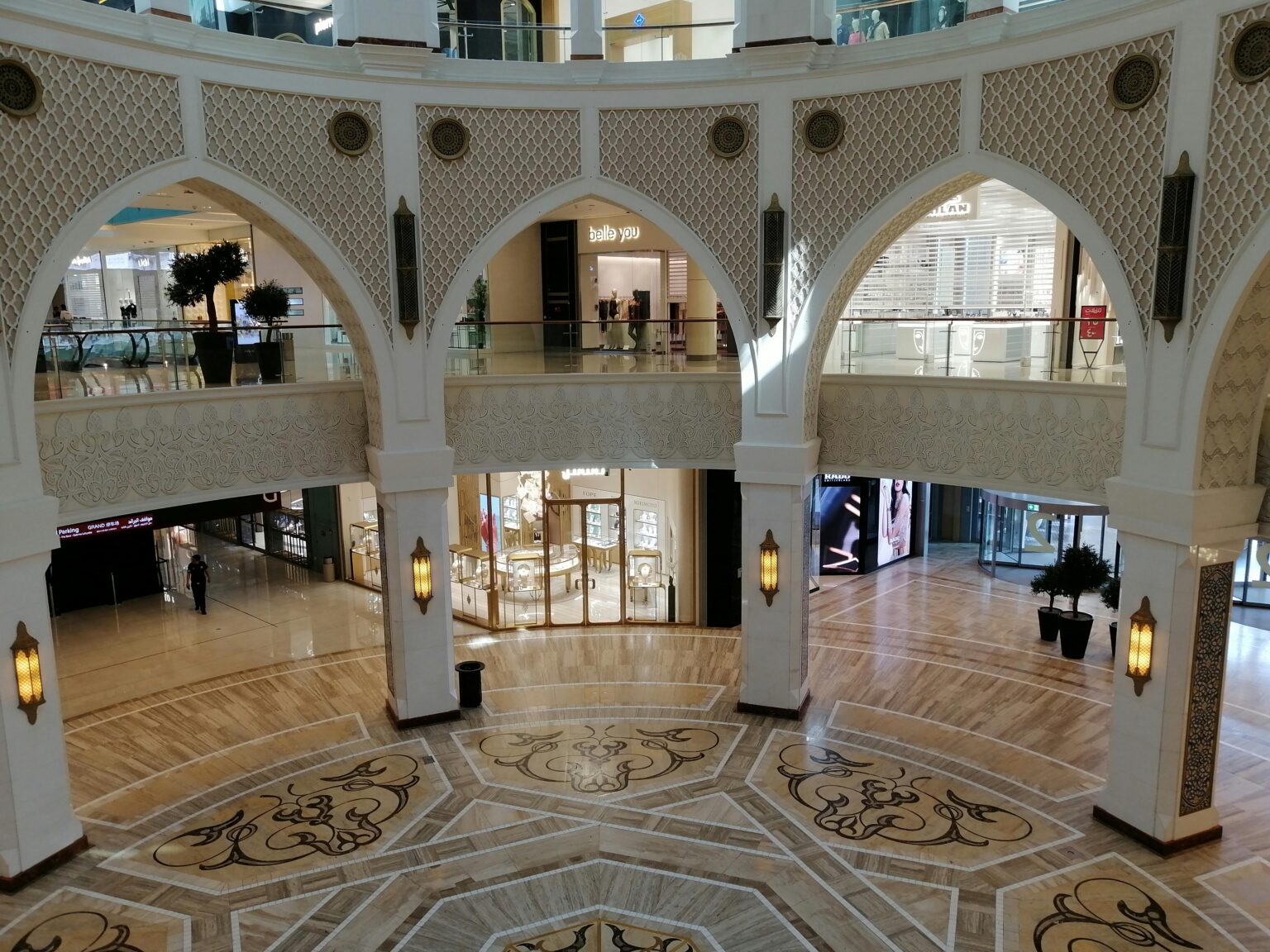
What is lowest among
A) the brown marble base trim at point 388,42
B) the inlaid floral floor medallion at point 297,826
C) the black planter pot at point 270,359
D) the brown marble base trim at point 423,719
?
the inlaid floral floor medallion at point 297,826

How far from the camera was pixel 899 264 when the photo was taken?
15789 mm

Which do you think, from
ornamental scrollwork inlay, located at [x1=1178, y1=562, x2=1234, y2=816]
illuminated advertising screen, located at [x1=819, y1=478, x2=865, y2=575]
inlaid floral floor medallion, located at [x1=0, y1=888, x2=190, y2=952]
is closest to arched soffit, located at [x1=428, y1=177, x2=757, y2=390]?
ornamental scrollwork inlay, located at [x1=1178, y1=562, x2=1234, y2=816]

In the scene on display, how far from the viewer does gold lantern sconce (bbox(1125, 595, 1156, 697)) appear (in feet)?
26.8

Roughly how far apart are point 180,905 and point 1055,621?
11.0 meters

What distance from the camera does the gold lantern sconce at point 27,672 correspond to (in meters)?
7.93

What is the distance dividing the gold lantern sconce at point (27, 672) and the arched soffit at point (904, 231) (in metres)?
7.32

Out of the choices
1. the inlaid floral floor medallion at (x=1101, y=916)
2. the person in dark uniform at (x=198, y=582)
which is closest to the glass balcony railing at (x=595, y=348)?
the inlaid floral floor medallion at (x=1101, y=916)

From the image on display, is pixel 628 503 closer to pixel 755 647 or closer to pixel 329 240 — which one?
pixel 755 647

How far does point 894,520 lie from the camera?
17.5 meters

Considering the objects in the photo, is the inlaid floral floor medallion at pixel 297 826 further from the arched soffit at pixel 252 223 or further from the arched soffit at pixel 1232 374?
the arched soffit at pixel 1232 374

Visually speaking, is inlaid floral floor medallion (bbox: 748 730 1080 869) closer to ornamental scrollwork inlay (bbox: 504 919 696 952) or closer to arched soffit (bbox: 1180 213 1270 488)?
ornamental scrollwork inlay (bbox: 504 919 696 952)

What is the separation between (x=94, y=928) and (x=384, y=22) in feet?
27.0

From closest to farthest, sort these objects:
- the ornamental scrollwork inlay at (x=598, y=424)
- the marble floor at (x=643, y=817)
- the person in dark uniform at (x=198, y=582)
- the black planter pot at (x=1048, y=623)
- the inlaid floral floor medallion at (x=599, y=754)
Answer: the marble floor at (x=643, y=817) → the inlaid floral floor medallion at (x=599, y=754) → the ornamental scrollwork inlay at (x=598, y=424) → the black planter pot at (x=1048, y=623) → the person in dark uniform at (x=198, y=582)

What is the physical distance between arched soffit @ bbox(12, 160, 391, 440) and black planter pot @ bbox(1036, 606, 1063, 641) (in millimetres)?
9151
